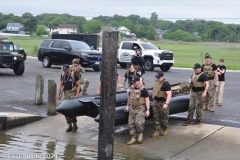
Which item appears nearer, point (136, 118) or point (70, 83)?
point (136, 118)

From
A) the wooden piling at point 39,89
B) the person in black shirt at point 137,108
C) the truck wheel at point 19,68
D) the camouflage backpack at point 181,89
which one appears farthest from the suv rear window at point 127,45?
the person in black shirt at point 137,108

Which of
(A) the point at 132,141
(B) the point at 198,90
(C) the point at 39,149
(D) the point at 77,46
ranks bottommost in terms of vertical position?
(C) the point at 39,149

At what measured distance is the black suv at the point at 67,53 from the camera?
26.4m

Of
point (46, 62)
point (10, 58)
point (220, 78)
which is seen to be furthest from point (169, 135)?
point (46, 62)

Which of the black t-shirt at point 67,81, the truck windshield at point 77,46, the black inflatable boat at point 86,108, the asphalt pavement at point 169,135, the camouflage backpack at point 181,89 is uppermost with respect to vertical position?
the truck windshield at point 77,46

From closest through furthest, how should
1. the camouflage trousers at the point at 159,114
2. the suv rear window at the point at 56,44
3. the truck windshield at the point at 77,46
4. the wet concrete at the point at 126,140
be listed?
the wet concrete at the point at 126,140 < the camouflage trousers at the point at 159,114 < the truck windshield at the point at 77,46 < the suv rear window at the point at 56,44

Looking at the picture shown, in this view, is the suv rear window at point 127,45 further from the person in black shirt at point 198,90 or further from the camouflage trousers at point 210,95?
the person in black shirt at point 198,90

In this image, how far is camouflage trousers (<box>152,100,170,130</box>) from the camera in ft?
35.6

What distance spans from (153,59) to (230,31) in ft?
264

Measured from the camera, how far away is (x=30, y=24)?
10975 cm

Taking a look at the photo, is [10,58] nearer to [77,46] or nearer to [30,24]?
[77,46]

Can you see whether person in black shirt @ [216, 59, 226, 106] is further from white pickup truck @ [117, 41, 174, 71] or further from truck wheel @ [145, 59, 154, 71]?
truck wheel @ [145, 59, 154, 71]

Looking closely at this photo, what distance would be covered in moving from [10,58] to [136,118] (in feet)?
44.6

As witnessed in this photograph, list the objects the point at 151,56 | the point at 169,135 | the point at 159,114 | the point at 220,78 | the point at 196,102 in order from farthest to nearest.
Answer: the point at 151,56 < the point at 220,78 < the point at 196,102 < the point at 169,135 < the point at 159,114
